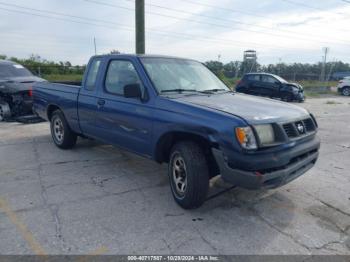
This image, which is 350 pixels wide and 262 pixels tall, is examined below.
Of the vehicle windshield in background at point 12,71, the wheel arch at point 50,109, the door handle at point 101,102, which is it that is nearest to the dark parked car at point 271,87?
the vehicle windshield in background at point 12,71

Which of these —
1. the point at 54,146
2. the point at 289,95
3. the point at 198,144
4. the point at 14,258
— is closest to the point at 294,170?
the point at 198,144

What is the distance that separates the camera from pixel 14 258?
2.63m

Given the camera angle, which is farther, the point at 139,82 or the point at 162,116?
the point at 139,82

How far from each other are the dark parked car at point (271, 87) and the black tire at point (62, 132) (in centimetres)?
1393

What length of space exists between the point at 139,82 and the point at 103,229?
6.26 ft

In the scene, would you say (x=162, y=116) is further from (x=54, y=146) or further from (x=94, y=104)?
(x=54, y=146)

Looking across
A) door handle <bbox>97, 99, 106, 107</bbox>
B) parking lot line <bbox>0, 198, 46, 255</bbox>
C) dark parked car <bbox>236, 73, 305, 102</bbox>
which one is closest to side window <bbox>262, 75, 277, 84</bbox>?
dark parked car <bbox>236, 73, 305, 102</bbox>

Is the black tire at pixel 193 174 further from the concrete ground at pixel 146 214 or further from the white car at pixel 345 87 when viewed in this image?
the white car at pixel 345 87

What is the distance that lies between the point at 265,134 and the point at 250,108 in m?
0.48

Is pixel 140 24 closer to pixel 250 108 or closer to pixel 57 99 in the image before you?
pixel 57 99

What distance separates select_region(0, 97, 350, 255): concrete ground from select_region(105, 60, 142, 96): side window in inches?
51.6

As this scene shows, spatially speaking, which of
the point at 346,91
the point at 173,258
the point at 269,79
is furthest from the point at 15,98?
the point at 346,91

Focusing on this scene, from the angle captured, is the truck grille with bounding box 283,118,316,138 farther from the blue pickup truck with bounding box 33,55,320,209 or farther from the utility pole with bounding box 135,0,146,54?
the utility pole with bounding box 135,0,146,54

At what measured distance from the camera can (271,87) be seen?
57.5 ft
